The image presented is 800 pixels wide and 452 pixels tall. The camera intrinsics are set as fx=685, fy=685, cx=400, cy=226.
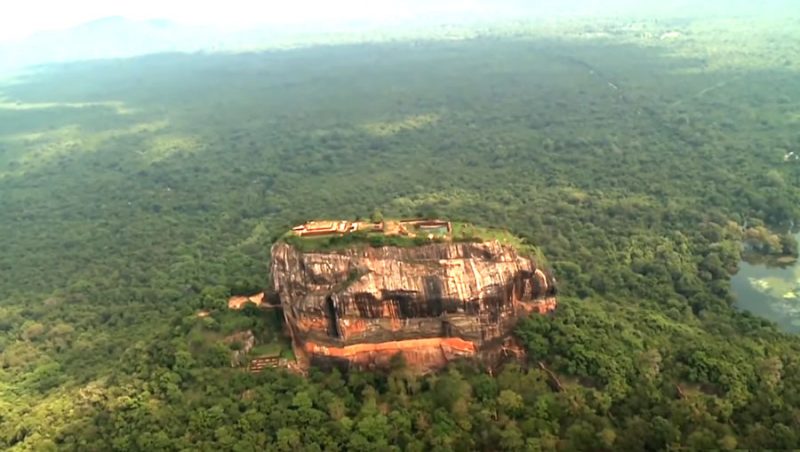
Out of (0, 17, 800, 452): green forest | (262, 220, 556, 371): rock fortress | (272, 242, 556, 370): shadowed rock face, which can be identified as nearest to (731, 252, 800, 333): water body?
(0, 17, 800, 452): green forest

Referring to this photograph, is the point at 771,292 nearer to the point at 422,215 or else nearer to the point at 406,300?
the point at 422,215

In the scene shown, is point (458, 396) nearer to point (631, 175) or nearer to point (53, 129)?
point (631, 175)

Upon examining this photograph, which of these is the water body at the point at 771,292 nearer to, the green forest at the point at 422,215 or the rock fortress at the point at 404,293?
the green forest at the point at 422,215

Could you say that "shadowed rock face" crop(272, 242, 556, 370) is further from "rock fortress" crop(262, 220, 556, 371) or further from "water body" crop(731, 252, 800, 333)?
"water body" crop(731, 252, 800, 333)

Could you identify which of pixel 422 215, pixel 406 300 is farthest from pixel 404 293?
pixel 422 215

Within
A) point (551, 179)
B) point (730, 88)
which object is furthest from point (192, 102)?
point (730, 88)
